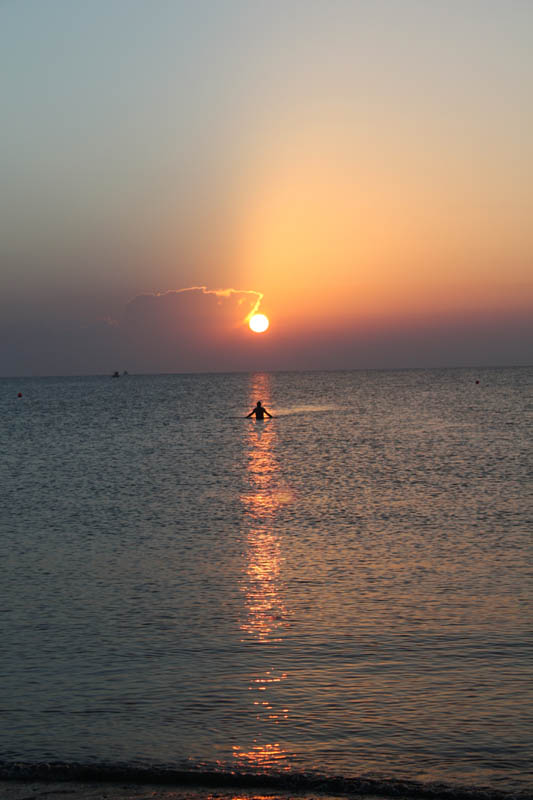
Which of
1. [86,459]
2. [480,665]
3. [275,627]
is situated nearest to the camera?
[480,665]

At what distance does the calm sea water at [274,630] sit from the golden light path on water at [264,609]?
5cm

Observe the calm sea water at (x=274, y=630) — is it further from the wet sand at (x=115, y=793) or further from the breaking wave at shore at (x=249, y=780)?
the wet sand at (x=115, y=793)

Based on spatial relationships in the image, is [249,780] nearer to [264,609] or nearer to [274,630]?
[274,630]

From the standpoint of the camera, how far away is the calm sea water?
9.41 m

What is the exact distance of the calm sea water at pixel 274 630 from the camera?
30.9 ft

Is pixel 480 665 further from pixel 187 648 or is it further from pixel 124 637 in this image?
pixel 124 637

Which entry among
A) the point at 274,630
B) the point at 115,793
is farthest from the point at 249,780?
the point at 274,630

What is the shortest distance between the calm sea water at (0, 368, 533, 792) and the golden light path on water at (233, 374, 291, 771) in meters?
0.05

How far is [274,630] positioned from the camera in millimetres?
13805

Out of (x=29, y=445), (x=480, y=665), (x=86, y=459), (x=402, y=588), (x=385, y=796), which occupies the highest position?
A: (x=29, y=445)

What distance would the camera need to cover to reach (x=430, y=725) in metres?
9.88

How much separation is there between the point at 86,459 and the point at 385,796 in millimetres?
42597

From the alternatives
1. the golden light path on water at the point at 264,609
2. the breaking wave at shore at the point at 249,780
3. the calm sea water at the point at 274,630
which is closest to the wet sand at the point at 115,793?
the breaking wave at shore at the point at 249,780

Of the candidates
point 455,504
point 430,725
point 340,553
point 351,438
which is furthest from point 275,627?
point 351,438
